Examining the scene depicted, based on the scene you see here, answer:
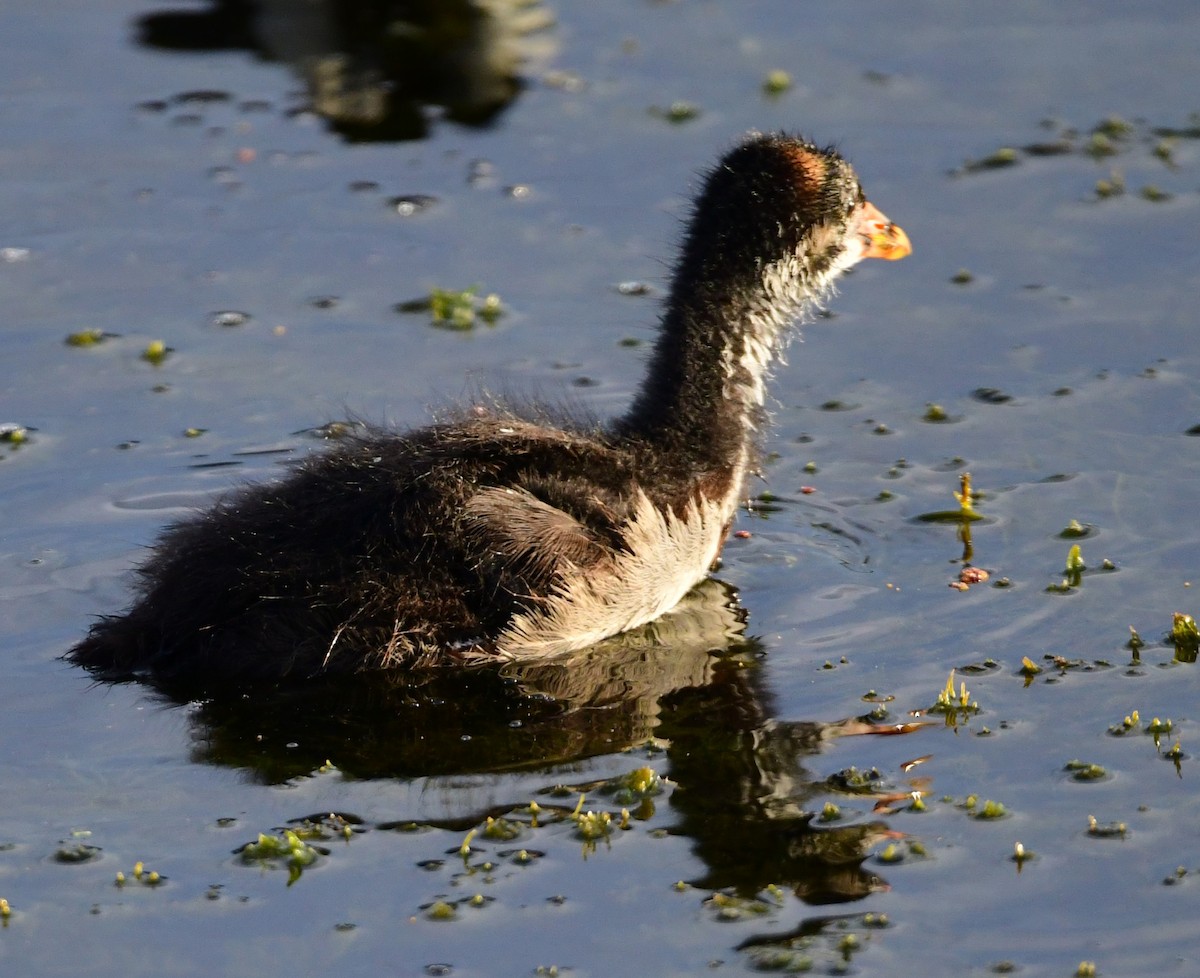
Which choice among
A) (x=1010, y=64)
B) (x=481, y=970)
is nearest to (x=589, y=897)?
(x=481, y=970)

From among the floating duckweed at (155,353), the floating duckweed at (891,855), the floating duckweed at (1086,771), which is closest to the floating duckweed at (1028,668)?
the floating duckweed at (1086,771)

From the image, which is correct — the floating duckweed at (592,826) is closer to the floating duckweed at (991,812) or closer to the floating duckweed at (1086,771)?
the floating duckweed at (991,812)

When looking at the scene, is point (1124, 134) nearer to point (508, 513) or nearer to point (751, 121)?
point (751, 121)

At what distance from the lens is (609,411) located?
32.0ft

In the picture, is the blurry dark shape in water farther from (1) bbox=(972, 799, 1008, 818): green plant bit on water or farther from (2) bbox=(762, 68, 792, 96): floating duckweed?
(1) bbox=(972, 799, 1008, 818): green plant bit on water

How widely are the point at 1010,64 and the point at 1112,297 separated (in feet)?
11.1

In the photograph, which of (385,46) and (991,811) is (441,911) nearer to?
(991,811)

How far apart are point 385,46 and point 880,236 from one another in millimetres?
6475

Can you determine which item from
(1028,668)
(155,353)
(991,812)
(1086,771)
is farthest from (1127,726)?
(155,353)

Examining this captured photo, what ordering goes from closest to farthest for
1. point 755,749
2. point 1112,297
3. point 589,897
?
point 589,897 → point 755,749 → point 1112,297

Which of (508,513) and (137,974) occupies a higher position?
A: (508,513)

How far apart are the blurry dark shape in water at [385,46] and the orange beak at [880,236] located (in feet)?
15.9

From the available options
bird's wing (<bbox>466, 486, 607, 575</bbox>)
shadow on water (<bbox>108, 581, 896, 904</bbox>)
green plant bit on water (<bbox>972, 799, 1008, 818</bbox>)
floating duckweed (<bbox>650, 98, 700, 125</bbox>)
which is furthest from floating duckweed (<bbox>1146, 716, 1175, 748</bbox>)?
floating duckweed (<bbox>650, 98, 700, 125</bbox>)

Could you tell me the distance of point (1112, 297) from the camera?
10641 mm
